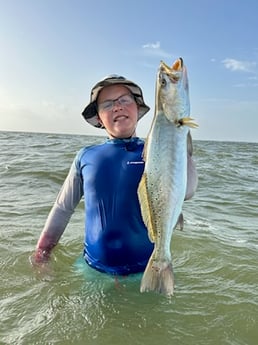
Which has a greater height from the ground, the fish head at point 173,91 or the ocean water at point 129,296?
the fish head at point 173,91

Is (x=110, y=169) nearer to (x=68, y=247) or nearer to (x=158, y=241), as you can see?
(x=158, y=241)

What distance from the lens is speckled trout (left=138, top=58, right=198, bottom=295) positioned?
283cm

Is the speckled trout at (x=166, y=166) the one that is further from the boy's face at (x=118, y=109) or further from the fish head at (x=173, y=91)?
the boy's face at (x=118, y=109)

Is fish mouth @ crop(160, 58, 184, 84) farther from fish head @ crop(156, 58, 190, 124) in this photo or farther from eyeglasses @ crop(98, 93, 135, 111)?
eyeglasses @ crop(98, 93, 135, 111)

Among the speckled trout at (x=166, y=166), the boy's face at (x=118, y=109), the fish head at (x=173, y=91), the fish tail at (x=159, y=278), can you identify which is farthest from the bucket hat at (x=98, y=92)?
the fish tail at (x=159, y=278)

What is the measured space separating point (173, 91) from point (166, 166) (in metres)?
0.55

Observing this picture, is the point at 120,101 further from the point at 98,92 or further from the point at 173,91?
A: the point at 173,91

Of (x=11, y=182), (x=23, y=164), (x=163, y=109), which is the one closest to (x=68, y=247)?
(x=163, y=109)

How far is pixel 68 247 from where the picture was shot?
6676 mm

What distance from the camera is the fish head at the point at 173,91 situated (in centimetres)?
279

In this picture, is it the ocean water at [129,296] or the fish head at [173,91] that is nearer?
the fish head at [173,91]

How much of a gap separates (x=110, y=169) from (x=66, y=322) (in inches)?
58.5

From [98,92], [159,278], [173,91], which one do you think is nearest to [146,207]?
[159,278]

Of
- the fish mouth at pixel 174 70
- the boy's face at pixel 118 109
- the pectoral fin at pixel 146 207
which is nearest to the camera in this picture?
the fish mouth at pixel 174 70
